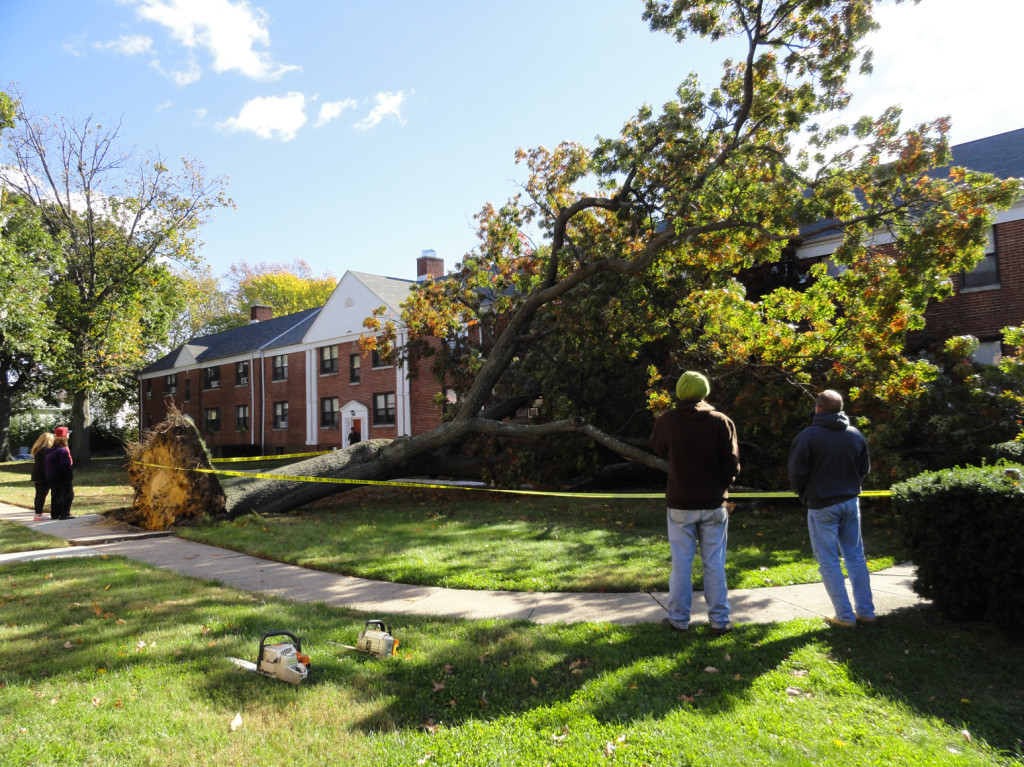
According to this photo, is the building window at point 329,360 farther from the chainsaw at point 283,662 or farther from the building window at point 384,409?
the chainsaw at point 283,662

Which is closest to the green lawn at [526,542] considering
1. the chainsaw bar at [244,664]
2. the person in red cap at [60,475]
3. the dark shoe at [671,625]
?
the dark shoe at [671,625]

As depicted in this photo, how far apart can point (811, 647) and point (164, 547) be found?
8.14 metres

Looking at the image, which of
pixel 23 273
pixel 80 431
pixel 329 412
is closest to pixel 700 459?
pixel 23 273

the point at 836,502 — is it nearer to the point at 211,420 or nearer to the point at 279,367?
the point at 279,367

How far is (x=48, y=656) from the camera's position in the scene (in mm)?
4422

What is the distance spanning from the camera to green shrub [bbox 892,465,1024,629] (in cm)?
463

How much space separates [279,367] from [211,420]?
841 centimetres

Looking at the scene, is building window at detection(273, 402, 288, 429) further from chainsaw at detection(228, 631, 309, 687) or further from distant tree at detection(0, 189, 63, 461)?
chainsaw at detection(228, 631, 309, 687)

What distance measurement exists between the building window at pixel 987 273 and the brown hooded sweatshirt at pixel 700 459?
14.3 meters

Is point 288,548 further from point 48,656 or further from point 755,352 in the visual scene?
point 755,352

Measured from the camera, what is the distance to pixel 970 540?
4875 mm

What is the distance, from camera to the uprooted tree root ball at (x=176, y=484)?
10672mm

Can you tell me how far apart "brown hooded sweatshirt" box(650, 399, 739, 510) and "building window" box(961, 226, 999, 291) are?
14.3m

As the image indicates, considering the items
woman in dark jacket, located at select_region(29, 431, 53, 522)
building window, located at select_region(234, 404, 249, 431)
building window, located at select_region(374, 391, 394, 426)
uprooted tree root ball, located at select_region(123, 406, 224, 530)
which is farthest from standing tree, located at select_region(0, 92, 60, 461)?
building window, located at select_region(374, 391, 394, 426)
